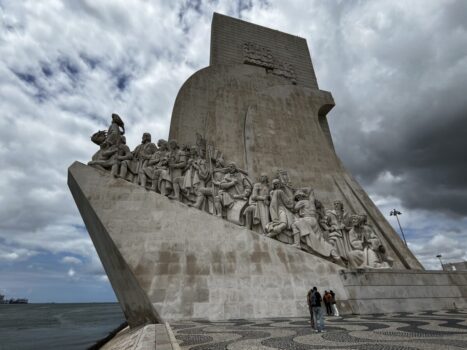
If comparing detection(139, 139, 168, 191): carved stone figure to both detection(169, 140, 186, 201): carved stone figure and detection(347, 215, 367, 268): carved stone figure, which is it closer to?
detection(169, 140, 186, 201): carved stone figure

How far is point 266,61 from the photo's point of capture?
594 inches

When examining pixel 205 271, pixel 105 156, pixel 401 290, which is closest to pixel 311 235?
pixel 401 290

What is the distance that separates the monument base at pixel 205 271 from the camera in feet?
19.6

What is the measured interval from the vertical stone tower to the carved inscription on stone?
0.05 m

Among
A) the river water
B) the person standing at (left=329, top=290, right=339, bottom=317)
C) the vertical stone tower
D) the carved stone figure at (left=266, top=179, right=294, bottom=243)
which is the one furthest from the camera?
the river water

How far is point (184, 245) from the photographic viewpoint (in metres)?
6.57

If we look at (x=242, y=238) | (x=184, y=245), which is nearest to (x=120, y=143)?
(x=184, y=245)

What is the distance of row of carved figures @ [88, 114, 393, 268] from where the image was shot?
7570 millimetres

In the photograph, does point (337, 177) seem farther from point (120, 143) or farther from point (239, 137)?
point (120, 143)

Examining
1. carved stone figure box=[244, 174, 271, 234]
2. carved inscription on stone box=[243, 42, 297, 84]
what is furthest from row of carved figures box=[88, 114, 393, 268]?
carved inscription on stone box=[243, 42, 297, 84]

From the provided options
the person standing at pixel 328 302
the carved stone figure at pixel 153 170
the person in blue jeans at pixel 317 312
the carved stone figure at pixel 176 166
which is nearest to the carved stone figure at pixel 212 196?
the carved stone figure at pixel 176 166

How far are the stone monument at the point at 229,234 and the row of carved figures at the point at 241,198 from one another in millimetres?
28

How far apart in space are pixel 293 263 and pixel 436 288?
3626 mm

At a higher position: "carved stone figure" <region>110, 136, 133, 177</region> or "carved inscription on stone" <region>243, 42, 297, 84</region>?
"carved inscription on stone" <region>243, 42, 297, 84</region>
